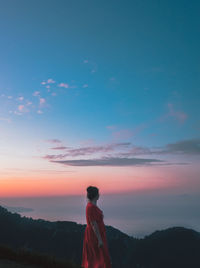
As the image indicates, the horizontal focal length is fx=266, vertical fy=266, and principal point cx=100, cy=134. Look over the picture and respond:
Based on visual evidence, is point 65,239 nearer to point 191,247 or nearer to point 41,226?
point 41,226

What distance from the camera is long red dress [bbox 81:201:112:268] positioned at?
198 inches

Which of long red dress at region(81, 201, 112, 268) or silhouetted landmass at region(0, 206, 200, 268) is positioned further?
silhouetted landmass at region(0, 206, 200, 268)

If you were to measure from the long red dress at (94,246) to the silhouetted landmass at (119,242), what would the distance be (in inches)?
1436

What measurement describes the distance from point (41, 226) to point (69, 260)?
42866 millimetres

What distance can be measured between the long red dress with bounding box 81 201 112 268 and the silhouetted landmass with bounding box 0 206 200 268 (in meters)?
36.5

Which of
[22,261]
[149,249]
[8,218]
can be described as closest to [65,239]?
[8,218]

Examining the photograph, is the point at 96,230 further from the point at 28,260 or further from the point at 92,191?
the point at 28,260

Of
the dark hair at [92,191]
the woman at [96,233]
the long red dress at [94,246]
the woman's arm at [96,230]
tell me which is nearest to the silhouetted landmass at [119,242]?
the long red dress at [94,246]

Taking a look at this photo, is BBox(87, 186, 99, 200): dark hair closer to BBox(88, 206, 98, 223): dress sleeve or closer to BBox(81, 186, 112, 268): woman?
BBox(81, 186, 112, 268): woman

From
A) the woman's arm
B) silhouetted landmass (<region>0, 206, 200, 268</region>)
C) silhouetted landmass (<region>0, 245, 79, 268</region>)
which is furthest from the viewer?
silhouetted landmass (<region>0, 206, 200, 268</region>)

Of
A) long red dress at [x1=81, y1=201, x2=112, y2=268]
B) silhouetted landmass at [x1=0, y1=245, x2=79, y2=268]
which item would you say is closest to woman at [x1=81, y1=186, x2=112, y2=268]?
long red dress at [x1=81, y1=201, x2=112, y2=268]

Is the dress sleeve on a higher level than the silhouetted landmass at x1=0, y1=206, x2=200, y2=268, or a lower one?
higher

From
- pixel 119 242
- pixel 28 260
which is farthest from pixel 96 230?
pixel 119 242

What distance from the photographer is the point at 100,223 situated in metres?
5.07
